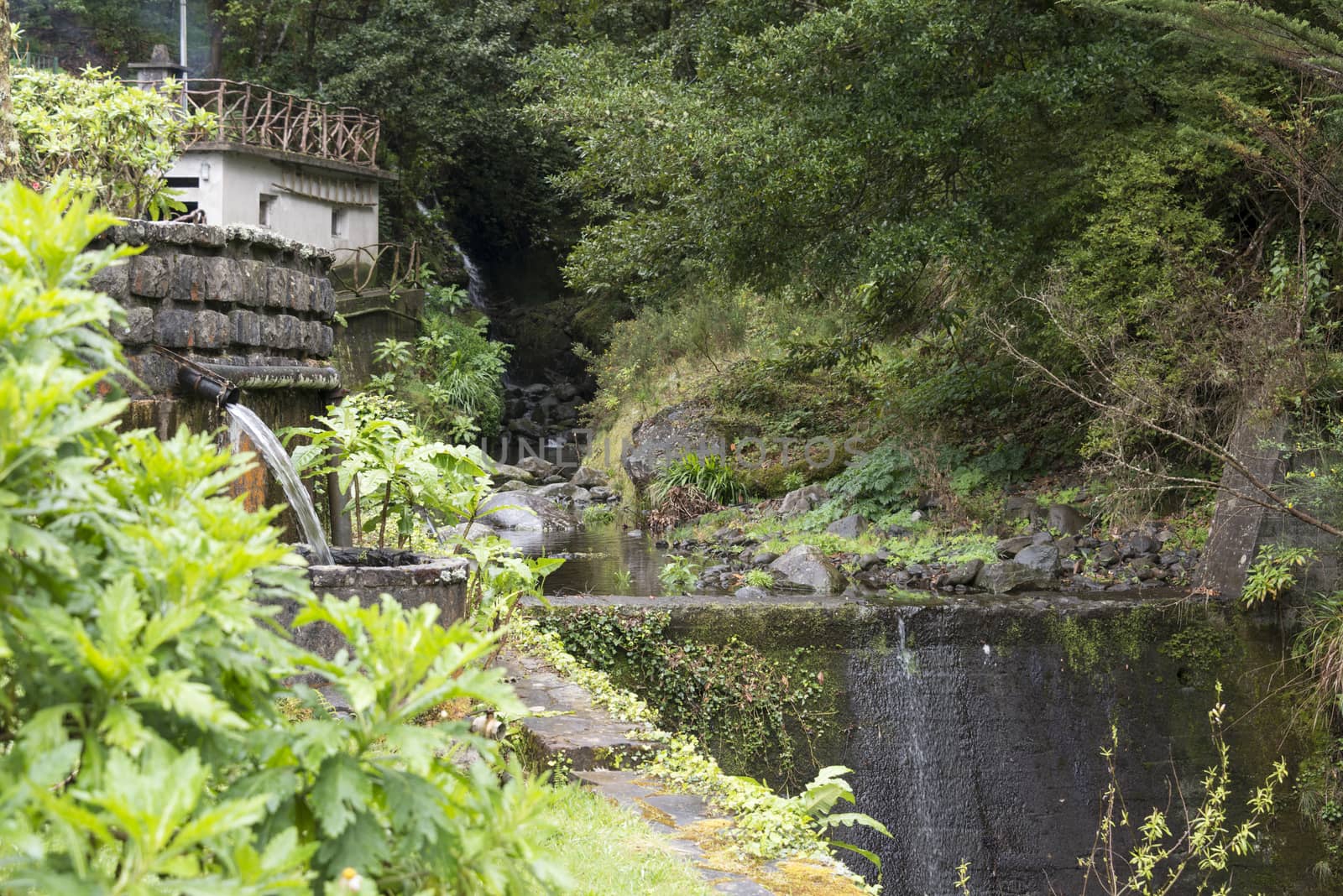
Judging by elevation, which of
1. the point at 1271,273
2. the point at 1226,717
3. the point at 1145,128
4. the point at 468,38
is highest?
the point at 468,38

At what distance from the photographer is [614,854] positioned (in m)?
3.48

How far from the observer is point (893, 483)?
12.1 m

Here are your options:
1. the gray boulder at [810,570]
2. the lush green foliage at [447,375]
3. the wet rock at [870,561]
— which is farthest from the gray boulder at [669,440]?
the wet rock at [870,561]

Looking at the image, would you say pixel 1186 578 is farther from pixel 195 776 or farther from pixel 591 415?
pixel 591 415

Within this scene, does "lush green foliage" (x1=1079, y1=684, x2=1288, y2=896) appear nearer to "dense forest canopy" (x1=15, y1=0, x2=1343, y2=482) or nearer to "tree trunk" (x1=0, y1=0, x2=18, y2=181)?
"dense forest canopy" (x1=15, y1=0, x2=1343, y2=482)

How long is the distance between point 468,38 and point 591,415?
7696mm

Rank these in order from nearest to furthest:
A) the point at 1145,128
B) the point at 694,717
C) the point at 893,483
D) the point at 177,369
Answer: the point at 177,369 < the point at 694,717 < the point at 1145,128 < the point at 893,483

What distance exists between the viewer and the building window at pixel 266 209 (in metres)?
20.8

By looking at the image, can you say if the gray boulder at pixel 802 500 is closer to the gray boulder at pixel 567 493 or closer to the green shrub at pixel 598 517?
the green shrub at pixel 598 517

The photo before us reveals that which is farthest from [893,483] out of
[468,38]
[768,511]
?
[468,38]

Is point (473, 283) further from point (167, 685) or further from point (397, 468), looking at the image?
point (167, 685)

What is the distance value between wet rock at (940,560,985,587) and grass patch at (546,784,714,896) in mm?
5952

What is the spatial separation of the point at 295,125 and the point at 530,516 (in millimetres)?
10602

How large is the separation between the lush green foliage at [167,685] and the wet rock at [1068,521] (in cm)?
921
